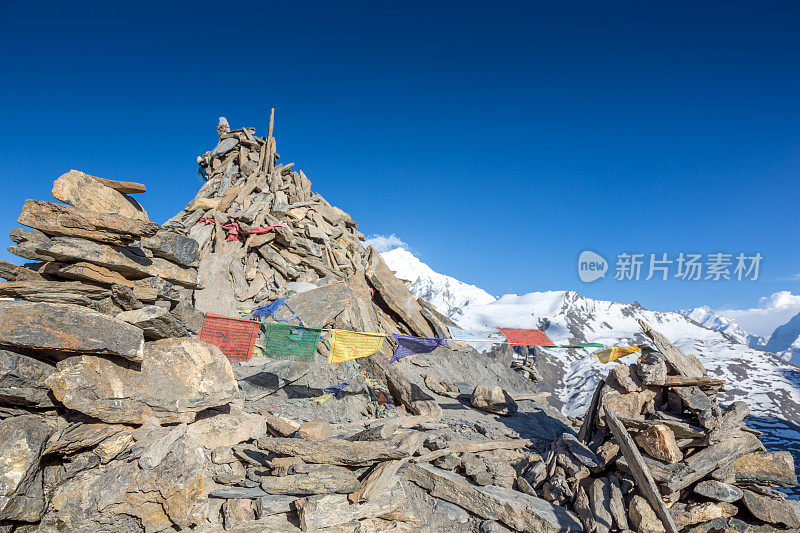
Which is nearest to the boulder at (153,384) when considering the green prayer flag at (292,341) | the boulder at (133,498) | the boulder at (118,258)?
the boulder at (133,498)

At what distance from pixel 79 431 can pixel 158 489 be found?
4.31ft

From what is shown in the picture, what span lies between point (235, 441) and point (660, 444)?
7.09 metres

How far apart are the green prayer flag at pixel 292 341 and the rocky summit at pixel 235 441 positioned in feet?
2.41

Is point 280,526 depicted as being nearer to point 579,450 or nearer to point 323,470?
point 323,470

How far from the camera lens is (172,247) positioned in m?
6.46

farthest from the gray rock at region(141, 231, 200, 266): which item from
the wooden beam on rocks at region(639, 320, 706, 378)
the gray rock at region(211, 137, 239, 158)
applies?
the gray rock at region(211, 137, 239, 158)

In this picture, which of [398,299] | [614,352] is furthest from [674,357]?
[398,299]

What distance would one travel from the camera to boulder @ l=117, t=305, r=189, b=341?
5.57m

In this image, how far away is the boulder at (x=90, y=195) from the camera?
215 inches

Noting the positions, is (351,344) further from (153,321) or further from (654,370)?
(654,370)

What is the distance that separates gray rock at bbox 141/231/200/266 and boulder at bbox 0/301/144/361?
1364 millimetres

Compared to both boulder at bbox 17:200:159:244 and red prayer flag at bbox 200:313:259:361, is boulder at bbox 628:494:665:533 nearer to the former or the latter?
red prayer flag at bbox 200:313:259:361

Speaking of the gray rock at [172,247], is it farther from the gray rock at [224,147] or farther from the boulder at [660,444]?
the gray rock at [224,147]

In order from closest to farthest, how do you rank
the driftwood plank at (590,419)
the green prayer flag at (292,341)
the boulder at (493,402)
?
the driftwood plank at (590,419), the green prayer flag at (292,341), the boulder at (493,402)
